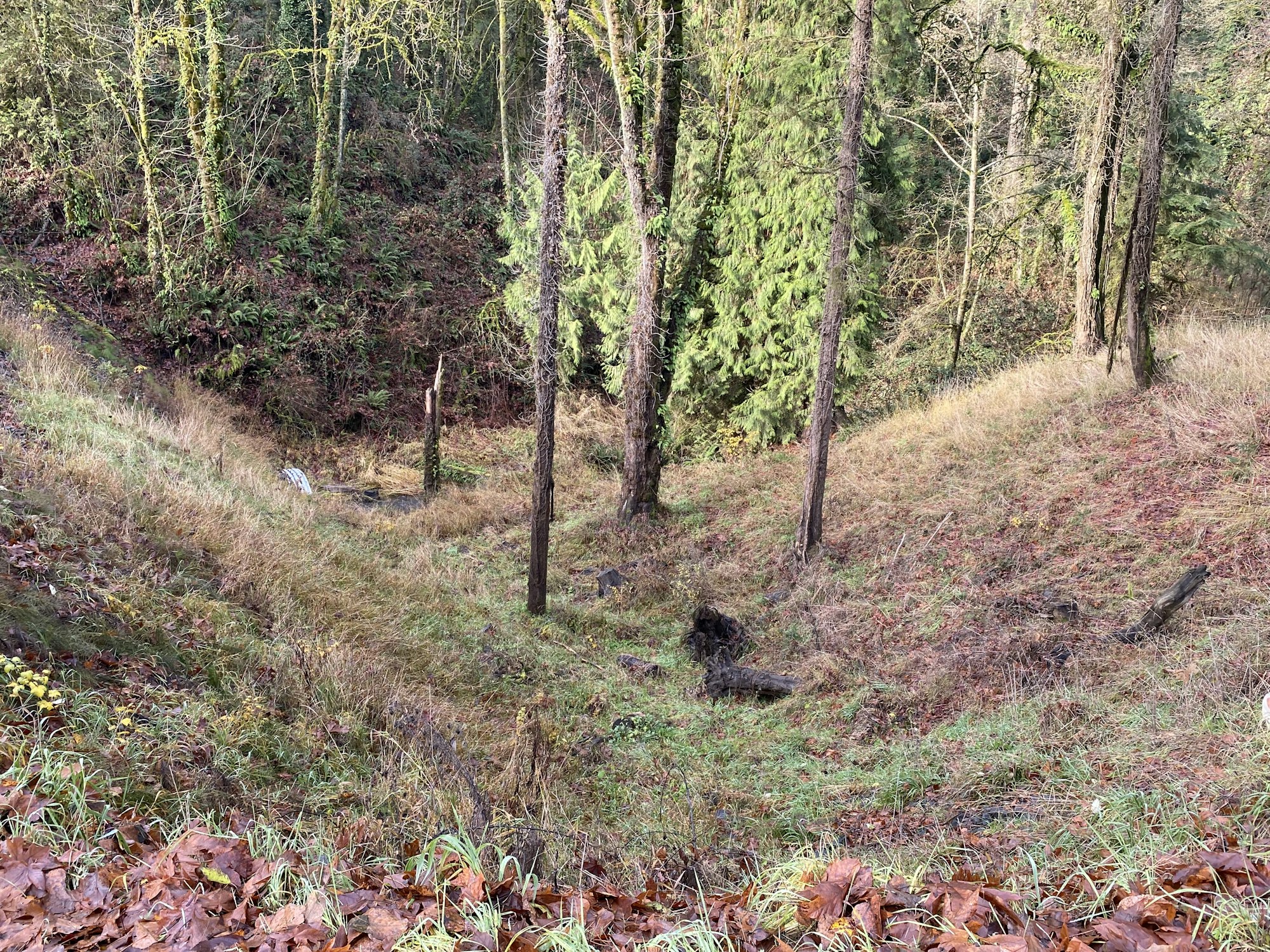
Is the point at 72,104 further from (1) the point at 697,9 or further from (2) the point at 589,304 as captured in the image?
(1) the point at 697,9

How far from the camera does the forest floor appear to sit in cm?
416

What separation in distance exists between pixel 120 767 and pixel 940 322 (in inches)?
648

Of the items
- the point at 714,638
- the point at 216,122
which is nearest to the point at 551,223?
the point at 714,638

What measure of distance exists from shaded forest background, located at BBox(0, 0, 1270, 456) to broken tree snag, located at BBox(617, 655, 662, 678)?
561 cm

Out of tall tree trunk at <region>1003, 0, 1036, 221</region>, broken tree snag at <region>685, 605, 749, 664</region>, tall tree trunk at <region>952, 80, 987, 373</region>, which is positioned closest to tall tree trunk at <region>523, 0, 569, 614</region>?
broken tree snag at <region>685, 605, 749, 664</region>

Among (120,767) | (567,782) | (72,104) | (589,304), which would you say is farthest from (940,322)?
(72,104)

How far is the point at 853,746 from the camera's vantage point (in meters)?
6.80

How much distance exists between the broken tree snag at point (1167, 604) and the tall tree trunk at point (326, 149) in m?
17.9

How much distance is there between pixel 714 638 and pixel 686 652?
39cm

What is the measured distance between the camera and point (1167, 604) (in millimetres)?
6898

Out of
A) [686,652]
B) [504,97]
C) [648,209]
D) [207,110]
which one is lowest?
[686,652]

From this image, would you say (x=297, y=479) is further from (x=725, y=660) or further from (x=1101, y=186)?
(x=1101, y=186)

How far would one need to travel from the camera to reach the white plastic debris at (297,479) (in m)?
14.0

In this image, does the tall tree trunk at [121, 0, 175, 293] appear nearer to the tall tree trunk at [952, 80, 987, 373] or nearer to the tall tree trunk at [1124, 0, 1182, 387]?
the tall tree trunk at [952, 80, 987, 373]
